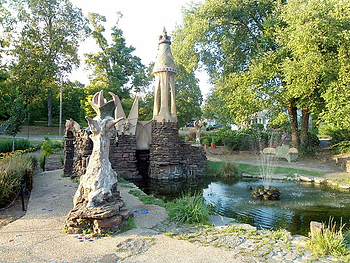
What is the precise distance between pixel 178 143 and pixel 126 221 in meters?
7.34

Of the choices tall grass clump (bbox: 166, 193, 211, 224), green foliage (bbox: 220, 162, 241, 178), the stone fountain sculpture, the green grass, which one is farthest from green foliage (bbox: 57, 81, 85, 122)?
tall grass clump (bbox: 166, 193, 211, 224)

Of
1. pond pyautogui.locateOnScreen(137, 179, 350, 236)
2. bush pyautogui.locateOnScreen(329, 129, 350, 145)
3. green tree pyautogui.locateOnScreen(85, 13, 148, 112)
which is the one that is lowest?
pond pyautogui.locateOnScreen(137, 179, 350, 236)

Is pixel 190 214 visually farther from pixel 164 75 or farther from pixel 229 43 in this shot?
pixel 229 43

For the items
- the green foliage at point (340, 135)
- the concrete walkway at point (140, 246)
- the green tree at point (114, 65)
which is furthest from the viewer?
the green tree at point (114, 65)

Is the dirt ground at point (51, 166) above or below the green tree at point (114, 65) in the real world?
below

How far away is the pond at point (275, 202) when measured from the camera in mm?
6137

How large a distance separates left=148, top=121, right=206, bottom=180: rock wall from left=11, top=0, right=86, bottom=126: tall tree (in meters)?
20.0

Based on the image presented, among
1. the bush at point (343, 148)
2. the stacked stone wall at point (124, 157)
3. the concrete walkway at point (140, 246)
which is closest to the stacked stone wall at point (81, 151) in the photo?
the stacked stone wall at point (124, 157)

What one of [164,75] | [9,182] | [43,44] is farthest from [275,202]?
[43,44]

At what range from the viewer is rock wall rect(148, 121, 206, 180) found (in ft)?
38.1

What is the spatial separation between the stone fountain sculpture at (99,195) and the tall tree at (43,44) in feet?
80.1

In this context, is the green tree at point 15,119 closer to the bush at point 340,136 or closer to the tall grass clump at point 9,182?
the tall grass clump at point 9,182

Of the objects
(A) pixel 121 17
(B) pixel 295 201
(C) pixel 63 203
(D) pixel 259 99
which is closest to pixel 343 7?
(D) pixel 259 99

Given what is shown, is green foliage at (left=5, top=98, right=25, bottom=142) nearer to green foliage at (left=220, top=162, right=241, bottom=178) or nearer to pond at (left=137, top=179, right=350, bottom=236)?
pond at (left=137, top=179, right=350, bottom=236)
